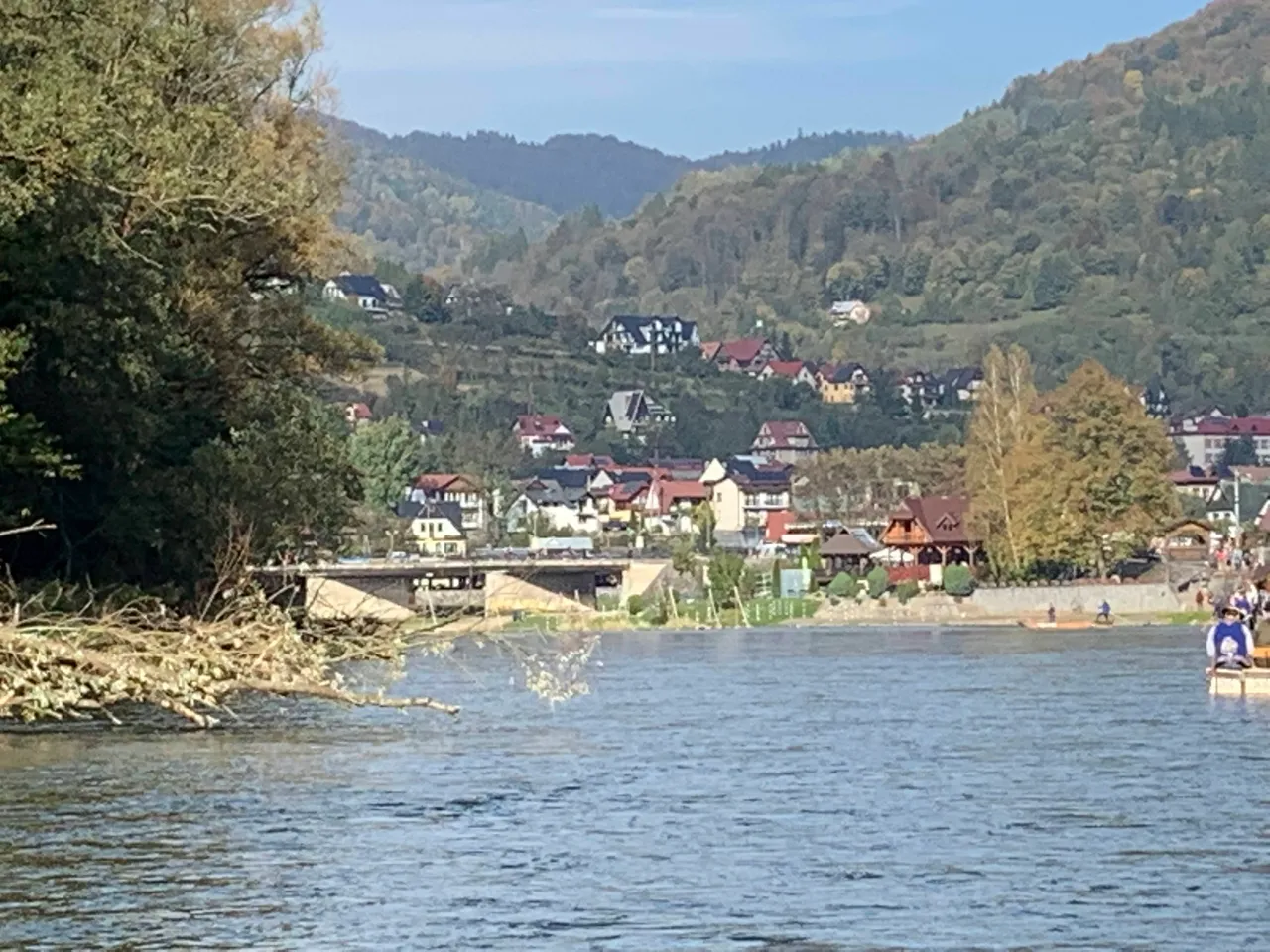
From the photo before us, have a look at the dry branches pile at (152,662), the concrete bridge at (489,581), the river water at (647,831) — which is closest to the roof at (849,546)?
the concrete bridge at (489,581)

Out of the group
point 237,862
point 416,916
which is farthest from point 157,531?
point 416,916

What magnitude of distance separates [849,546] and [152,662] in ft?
402

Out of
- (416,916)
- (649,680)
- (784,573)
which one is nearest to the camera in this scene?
(416,916)

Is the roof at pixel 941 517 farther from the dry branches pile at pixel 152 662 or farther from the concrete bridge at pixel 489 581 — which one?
the dry branches pile at pixel 152 662

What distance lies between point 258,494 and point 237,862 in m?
19.7

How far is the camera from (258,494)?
4344 centimetres

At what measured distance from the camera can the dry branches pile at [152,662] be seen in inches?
1088

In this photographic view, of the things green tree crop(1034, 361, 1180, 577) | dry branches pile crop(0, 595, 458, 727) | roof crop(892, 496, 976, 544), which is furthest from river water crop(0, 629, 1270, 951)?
roof crop(892, 496, 976, 544)

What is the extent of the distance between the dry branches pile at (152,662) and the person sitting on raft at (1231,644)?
71.4 ft

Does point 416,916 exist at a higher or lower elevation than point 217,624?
lower

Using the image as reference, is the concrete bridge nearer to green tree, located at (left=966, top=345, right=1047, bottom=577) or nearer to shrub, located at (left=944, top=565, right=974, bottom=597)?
shrub, located at (left=944, top=565, right=974, bottom=597)

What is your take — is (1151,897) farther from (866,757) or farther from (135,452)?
(135,452)

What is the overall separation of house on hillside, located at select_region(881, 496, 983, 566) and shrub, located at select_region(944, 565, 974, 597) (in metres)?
→ 13.2

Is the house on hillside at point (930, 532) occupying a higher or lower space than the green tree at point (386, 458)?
lower
